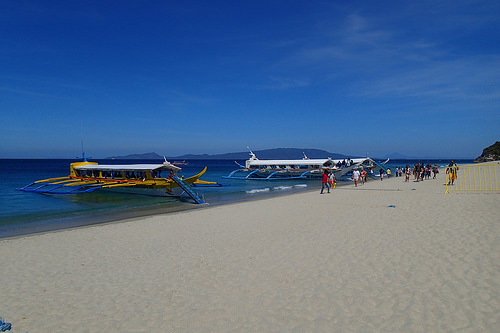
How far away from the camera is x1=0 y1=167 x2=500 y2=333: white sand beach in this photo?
160 inches

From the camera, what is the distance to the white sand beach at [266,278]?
160 inches

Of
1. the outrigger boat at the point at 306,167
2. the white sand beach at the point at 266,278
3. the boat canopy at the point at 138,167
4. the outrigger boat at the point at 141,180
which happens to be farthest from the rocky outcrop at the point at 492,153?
the white sand beach at the point at 266,278

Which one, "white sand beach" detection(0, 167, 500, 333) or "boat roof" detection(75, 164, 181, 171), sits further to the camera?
"boat roof" detection(75, 164, 181, 171)

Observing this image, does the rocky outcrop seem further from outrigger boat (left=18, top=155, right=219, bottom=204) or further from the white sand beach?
the white sand beach

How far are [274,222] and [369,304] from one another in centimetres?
638

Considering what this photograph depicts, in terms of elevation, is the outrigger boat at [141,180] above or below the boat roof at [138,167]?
below

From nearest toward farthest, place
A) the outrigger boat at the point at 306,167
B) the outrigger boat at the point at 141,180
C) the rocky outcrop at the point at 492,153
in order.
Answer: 1. the outrigger boat at the point at 141,180
2. the outrigger boat at the point at 306,167
3. the rocky outcrop at the point at 492,153

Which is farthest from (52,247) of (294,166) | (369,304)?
(294,166)

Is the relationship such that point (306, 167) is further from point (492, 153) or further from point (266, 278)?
point (492, 153)

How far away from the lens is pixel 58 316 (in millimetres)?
4430

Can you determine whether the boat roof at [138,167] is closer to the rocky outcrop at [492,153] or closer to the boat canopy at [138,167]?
the boat canopy at [138,167]

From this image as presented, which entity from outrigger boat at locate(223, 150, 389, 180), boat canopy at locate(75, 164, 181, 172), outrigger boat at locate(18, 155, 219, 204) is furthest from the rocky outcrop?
boat canopy at locate(75, 164, 181, 172)

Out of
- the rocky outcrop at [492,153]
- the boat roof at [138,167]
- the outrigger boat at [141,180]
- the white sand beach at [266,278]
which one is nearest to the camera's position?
the white sand beach at [266,278]

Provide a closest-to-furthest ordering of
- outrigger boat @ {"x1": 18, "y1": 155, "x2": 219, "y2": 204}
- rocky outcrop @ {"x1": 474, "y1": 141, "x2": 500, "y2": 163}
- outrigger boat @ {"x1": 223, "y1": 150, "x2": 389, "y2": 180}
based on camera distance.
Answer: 1. outrigger boat @ {"x1": 18, "y1": 155, "x2": 219, "y2": 204}
2. outrigger boat @ {"x1": 223, "y1": 150, "x2": 389, "y2": 180}
3. rocky outcrop @ {"x1": 474, "y1": 141, "x2": 500, "y2": 163}
